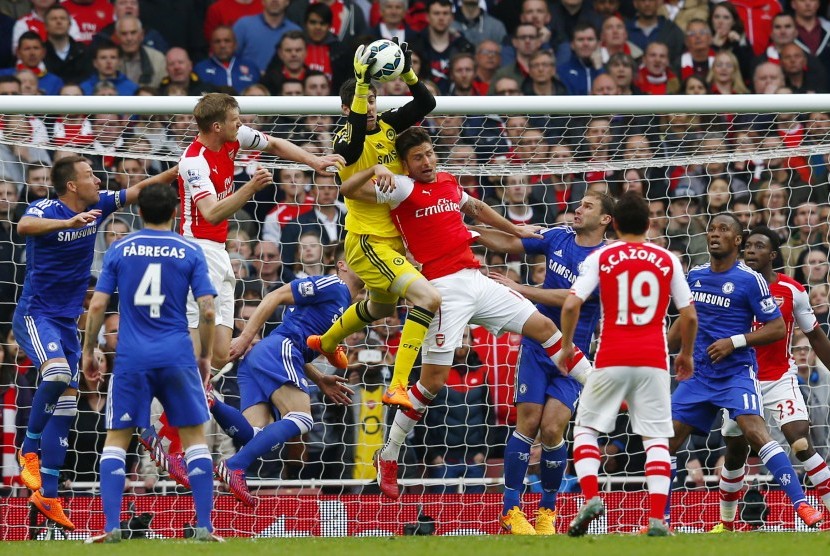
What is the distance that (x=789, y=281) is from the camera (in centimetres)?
1051

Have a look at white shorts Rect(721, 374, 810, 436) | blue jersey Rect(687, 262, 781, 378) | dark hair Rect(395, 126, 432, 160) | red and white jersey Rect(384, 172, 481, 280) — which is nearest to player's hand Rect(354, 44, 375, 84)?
dark hair Rect(395, 126, 432, 160)

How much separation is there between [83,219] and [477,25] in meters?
7.24

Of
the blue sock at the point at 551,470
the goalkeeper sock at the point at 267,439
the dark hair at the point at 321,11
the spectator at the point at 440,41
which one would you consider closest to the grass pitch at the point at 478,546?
the goalkeeper sock at the point at 267,439

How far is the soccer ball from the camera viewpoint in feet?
29.2

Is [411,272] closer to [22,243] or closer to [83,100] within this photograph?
[83,100]

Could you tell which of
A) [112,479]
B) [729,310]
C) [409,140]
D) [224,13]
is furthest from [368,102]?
[224,13]

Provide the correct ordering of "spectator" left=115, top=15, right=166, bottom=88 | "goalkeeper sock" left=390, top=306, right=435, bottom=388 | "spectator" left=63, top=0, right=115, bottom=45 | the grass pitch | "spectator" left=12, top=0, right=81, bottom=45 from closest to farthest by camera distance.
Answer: the grass pitch < "goalkeeper sock" left=390, top=306, right=435, bottom=388 < "spectator" left=115, top=15, right=166, bottom=88 < "spectator" left=12, top=0, right=81, bottom=45 < "spectator" left=63, top=0, right=115, bottom=45

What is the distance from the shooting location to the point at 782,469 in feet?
32.0

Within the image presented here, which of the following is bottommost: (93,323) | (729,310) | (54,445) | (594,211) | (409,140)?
(54,445)

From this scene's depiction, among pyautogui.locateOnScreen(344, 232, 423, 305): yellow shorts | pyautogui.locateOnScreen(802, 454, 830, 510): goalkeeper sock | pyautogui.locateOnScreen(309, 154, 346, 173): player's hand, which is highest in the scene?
pyautogui.locateOnScreen(309, 154, 346, 173): player's hand

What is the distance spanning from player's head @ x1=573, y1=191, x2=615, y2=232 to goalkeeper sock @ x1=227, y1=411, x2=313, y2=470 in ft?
8.98

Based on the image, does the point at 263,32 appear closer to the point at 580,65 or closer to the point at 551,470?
the point at 580,65

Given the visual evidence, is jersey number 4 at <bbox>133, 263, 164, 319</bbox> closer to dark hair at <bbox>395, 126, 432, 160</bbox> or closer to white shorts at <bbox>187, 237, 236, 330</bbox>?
white shorts at <bbox>187, 237, 236, 330</bbox>

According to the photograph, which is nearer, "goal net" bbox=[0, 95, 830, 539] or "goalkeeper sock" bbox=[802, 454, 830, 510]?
"goalkeeper sock" bbox=[802, 454, 830, 510]
